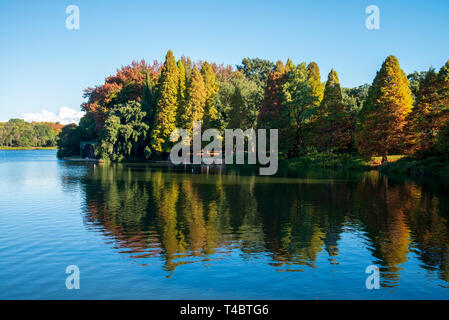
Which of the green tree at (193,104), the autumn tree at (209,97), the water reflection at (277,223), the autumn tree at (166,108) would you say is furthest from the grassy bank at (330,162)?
the autumn tree at (166,108)

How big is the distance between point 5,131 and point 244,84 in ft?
435

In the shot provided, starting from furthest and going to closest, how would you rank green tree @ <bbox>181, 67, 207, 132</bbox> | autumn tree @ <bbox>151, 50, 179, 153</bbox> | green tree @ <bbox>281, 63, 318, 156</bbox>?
autumn tree @ <bbox>151, 50, 179, 153</bbox>, green tree @ <bbox>181, 67, 207, 132</bbox>, green tree @ <bbox>281, 63, 318, 156</bbox>

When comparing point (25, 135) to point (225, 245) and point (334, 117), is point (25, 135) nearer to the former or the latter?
point (334, 117)

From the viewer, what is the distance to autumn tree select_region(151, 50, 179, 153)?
68500 millimetres

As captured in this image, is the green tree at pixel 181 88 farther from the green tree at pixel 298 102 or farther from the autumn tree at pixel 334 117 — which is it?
the autumn tree at pixel 334 117

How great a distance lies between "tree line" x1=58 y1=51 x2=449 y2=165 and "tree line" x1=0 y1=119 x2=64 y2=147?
92180mm

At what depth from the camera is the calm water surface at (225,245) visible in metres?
9.95

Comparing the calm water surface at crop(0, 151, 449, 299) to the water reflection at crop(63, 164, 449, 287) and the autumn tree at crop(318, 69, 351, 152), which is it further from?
the autumn tree at crop(318, 69, 351, 152)

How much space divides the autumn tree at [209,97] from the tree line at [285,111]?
18 cm

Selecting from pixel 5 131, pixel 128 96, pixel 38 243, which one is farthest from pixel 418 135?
pixel 5 131

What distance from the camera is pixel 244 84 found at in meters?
71.1

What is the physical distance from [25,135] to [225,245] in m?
173

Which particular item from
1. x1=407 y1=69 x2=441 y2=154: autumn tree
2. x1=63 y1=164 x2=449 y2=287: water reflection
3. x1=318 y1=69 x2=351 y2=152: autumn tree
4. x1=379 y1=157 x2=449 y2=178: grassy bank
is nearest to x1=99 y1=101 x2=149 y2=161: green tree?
x1=318 y1=69 x2=351 y2=152: autumn tree

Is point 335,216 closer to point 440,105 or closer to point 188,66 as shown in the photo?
point 440,105
